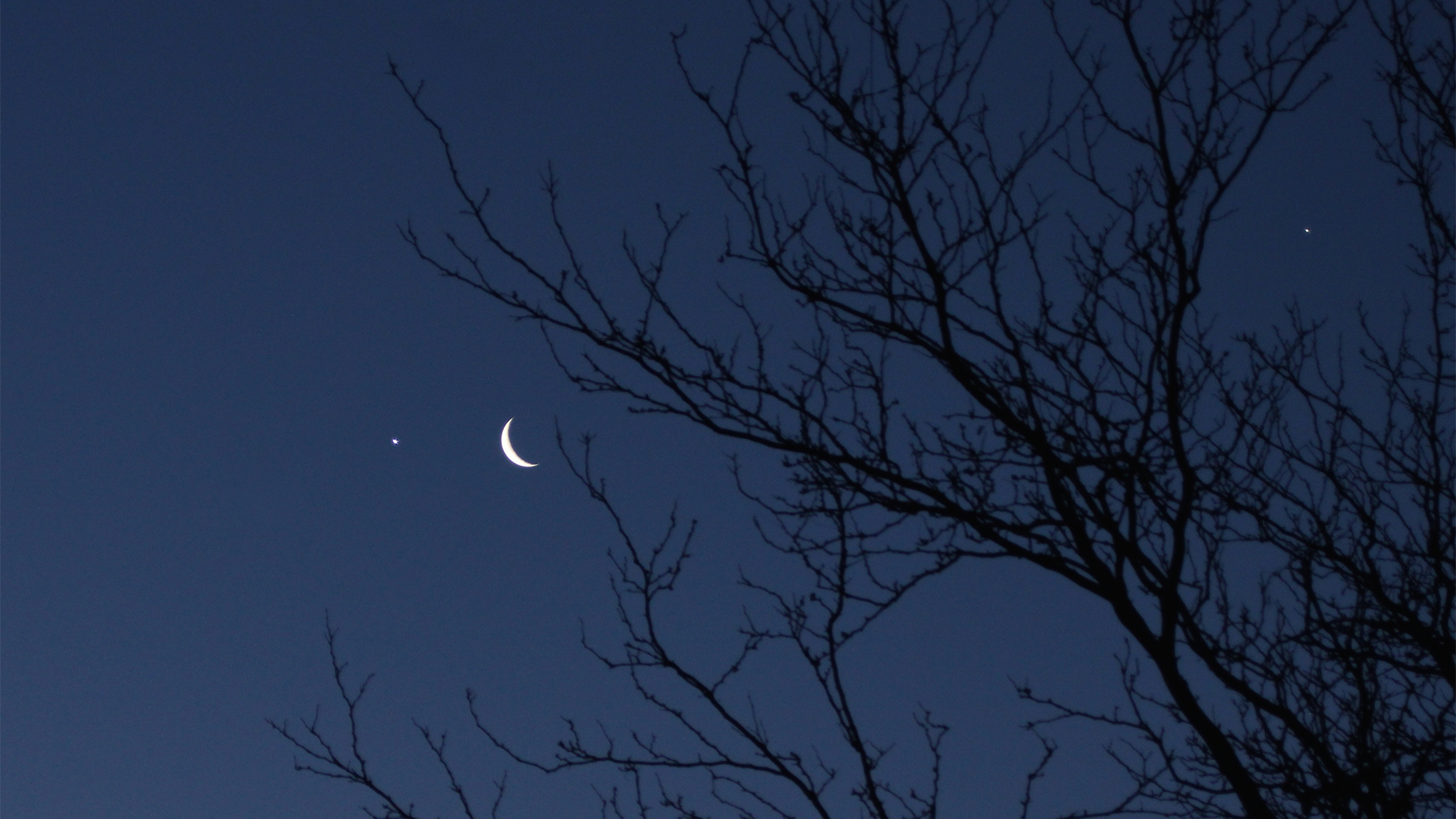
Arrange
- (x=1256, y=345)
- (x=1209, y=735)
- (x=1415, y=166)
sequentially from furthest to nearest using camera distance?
(x=1256, y=345), (x=1415, y=166), (x=1209, y=735)

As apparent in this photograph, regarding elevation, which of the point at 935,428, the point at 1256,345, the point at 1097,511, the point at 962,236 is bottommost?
the point at 1097,511

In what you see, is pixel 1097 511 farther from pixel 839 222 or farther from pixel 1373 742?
pixel 1373 742

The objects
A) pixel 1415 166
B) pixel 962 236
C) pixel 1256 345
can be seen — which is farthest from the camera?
pixel 1256 345

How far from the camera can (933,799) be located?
3.43 meters

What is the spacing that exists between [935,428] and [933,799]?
101cm

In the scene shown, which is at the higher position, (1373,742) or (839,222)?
(839,222)

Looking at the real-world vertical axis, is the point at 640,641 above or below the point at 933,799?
above

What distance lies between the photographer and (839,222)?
3.39m

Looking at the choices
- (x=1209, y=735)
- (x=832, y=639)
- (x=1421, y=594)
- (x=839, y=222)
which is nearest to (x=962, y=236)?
(x=839, y=222)

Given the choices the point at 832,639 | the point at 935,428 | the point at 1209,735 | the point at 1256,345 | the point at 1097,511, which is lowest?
the point at 1209,735

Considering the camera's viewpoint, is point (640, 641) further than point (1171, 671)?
Yes

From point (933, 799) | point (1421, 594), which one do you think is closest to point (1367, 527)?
point (1421, 594)

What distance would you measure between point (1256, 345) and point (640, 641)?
2392mm

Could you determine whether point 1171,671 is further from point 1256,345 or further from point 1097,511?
point 1256,345
